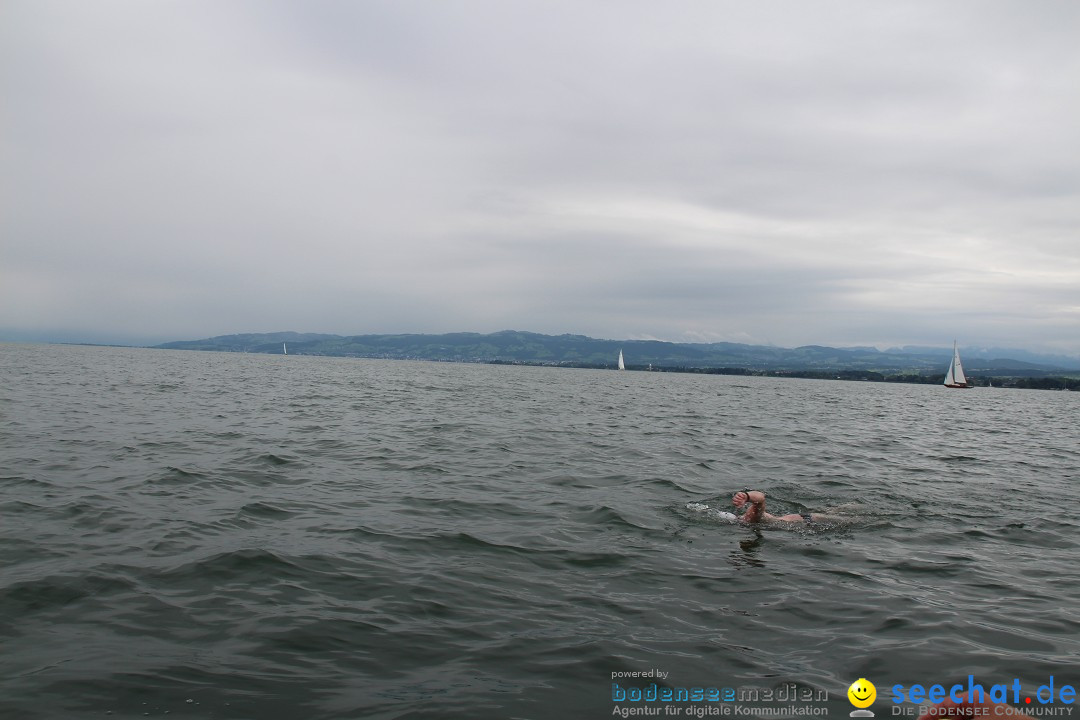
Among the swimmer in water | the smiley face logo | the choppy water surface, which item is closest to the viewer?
the smiley face logo

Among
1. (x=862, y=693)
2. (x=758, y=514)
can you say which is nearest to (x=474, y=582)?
(x=862, y=693)

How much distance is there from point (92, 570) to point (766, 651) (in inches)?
366

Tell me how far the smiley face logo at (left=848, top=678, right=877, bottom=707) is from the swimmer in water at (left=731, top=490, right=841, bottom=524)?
6.61 meters

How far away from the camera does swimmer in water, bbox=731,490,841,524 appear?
13008mm

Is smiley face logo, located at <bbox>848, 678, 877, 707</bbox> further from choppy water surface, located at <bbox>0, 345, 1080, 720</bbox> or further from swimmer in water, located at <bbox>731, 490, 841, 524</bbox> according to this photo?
swimmer in water, located at <bbox>731, 490, 841, 524</bbox>

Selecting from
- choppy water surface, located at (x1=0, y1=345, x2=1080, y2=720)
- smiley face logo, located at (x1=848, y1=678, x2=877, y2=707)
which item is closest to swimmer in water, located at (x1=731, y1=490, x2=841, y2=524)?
choppy water surface, located at (x1=0, y1=345, x2=1080, y2=720)

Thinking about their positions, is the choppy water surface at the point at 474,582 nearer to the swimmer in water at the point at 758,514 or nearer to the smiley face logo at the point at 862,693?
the smiley face logo at the point at 862,693

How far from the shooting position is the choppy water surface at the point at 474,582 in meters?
6.21

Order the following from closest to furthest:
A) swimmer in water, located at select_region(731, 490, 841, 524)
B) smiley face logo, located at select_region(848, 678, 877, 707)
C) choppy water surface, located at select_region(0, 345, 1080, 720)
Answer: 1. smiley face logo, located at select_region(848, 678, 877, 707)
2. choppy water surface, located at select_region(0, 345, 1080, 720)
3. swimmer in water, located at select_region(731, 490, 841, 524)

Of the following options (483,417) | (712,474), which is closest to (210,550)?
(712,474)

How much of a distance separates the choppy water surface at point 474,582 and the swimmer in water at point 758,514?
61 centimetres

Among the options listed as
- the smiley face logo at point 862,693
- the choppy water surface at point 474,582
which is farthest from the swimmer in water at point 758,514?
the smiley face logo at point 862,693

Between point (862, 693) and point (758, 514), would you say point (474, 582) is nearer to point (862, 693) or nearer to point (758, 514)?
point (862, 693)

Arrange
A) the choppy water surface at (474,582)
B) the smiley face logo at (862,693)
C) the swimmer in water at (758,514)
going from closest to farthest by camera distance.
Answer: the smiley face logo at (862,693) → the choppy water surface at (474,582) → the swimmer in water at (758,514)
